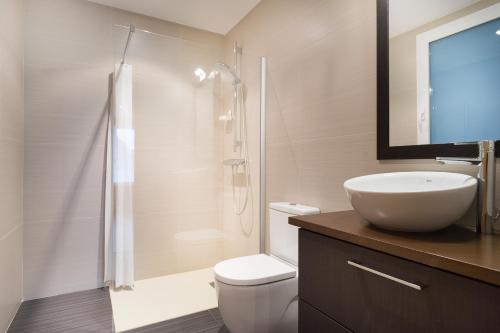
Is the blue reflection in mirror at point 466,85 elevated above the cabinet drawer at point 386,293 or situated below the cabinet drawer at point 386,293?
above

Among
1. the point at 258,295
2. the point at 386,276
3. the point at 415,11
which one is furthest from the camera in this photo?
the point at 258,295

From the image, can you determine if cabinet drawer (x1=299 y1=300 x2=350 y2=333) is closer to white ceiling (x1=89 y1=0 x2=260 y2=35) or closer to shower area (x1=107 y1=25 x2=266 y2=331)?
shower area (x1=107 y1=25 x2=266 y2=331)

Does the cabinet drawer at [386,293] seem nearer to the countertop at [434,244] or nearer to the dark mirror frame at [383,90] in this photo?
the countertop at [434,244]

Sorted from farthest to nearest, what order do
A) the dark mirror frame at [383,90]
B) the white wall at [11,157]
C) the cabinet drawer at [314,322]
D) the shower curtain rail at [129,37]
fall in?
the shower curtain rail at [129,37]
the white wall at [11,157]
the dark mirror frame at [383,90]
the cabinet drawer at [314,322]

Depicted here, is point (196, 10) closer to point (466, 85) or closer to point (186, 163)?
point (186, 163)

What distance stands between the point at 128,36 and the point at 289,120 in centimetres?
144

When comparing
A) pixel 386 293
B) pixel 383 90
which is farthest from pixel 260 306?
pixel 383 90

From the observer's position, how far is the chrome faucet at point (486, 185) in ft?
3.08

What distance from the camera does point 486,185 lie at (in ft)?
3.12

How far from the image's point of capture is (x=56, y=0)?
2350 mm

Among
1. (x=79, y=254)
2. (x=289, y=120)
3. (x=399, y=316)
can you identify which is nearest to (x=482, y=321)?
(x=399, y=316)

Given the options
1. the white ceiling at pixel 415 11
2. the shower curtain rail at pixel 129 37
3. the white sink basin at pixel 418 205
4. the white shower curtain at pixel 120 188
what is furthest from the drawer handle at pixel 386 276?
the shower curtain rail at pixel 129 37

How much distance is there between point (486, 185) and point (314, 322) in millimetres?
754

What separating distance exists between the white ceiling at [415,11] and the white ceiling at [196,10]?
4.69 feet
